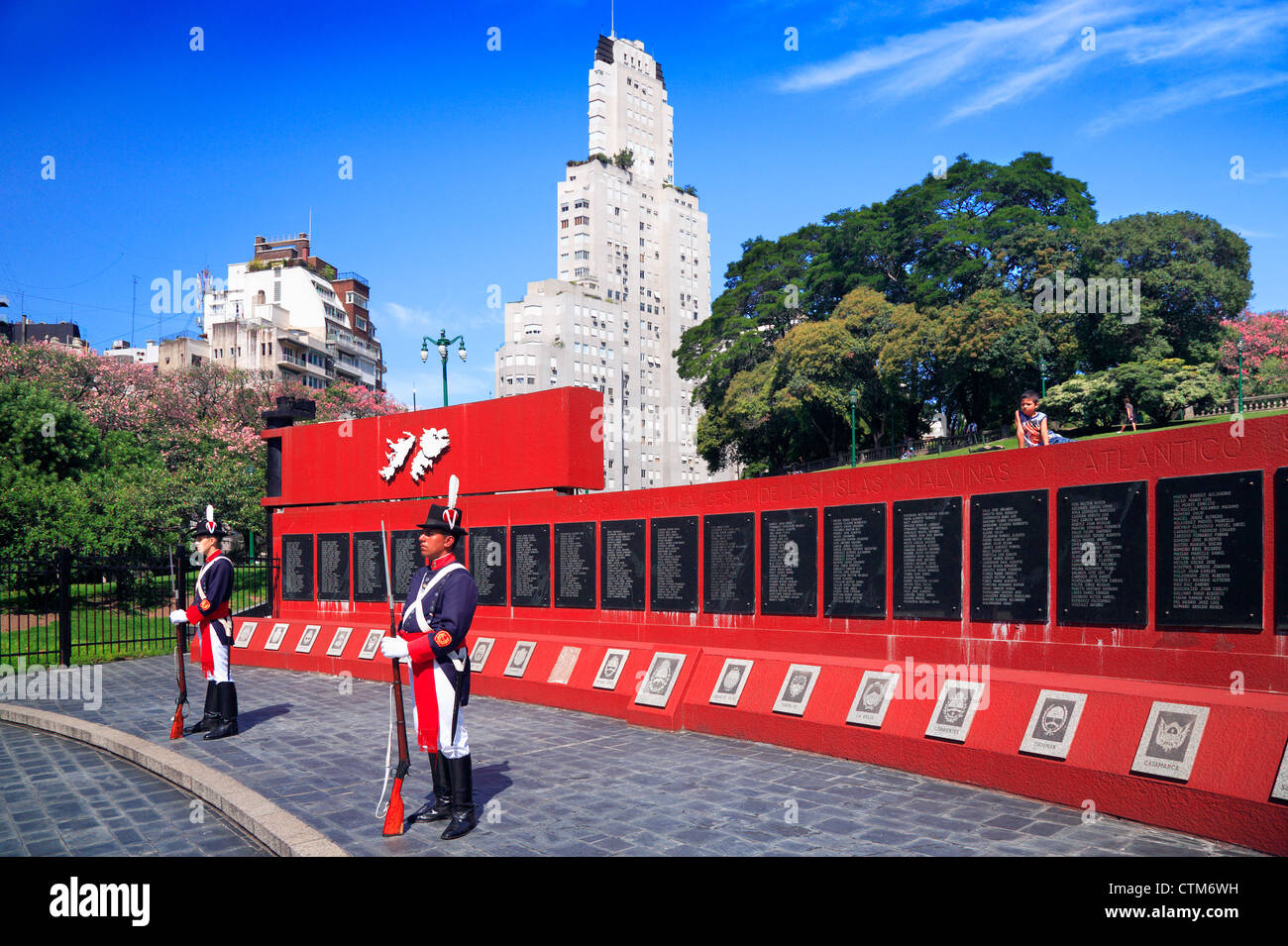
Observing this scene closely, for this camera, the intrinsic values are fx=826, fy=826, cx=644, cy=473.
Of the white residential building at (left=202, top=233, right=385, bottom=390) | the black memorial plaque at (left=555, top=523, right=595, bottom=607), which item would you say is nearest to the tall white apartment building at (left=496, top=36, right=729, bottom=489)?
the white residential building at (left=202, top=233, right=385, bottom=390)

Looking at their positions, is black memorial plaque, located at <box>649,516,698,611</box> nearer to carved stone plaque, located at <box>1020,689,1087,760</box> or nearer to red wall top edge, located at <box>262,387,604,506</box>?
red wall top edge, located at <box>262,387,604,506</box>

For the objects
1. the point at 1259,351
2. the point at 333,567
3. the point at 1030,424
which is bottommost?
the point at 333,567

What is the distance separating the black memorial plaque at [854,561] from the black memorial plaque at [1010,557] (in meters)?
1.02

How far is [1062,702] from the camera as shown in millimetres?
6543

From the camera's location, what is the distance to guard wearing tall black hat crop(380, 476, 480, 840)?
607 centimetres

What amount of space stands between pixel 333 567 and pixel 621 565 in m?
7.19

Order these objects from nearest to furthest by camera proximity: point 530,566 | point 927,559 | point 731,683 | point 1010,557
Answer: point 1010,557, point 927,559, point 731,683, point 530,566

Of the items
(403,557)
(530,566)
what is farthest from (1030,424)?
(403,557)

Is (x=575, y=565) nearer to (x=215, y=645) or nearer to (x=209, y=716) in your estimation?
(x=215, y=645)

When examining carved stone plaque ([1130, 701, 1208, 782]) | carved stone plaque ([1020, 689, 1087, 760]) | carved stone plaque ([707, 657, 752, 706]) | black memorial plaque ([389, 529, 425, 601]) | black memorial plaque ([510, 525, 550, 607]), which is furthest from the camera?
black memorial plaque ([389, 529, 425, 601])

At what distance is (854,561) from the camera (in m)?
8.91

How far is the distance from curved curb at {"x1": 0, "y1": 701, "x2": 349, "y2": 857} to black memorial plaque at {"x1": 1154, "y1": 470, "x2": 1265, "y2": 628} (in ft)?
21.0

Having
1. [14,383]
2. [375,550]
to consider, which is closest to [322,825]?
[375,550]

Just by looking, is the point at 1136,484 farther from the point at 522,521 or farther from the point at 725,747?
the point at 522,521
